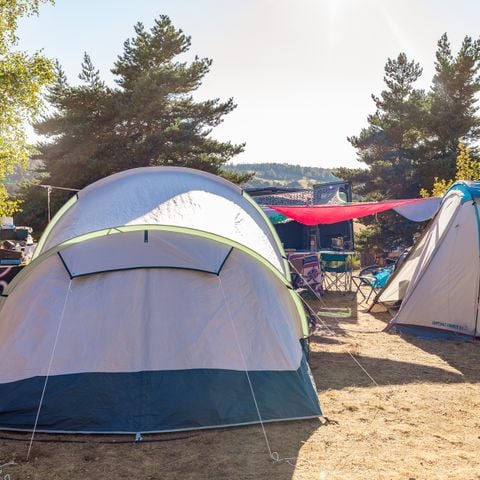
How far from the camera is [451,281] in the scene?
7.20 metres

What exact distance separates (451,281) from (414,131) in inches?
577

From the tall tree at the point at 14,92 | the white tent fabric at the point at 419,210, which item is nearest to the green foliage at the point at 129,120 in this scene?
the tall tree at the point at 14,92

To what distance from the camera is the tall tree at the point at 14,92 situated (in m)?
13.0

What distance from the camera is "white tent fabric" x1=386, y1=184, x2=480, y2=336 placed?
23.3 feet

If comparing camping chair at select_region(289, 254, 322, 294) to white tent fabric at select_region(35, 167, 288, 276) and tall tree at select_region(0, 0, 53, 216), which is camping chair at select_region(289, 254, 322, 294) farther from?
tall tree at select_region(0, 0, 53, 216)

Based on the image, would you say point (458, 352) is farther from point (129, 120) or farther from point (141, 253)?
point (129, 120)

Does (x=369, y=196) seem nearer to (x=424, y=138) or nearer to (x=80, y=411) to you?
(x=424, y=138)

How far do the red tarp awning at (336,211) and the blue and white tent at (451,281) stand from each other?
168 cm

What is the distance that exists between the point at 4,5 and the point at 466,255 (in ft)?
44.5

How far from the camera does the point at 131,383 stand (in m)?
4.17

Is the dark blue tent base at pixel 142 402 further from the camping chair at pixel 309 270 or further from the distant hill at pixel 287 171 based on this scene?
the distant hill at pixel 287 171

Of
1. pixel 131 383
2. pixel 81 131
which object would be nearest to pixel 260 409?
pixel 131 383

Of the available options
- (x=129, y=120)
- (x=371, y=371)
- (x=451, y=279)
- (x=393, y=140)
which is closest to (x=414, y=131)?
(x=393, y=140)

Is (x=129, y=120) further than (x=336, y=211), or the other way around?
(x=129, y=120)
